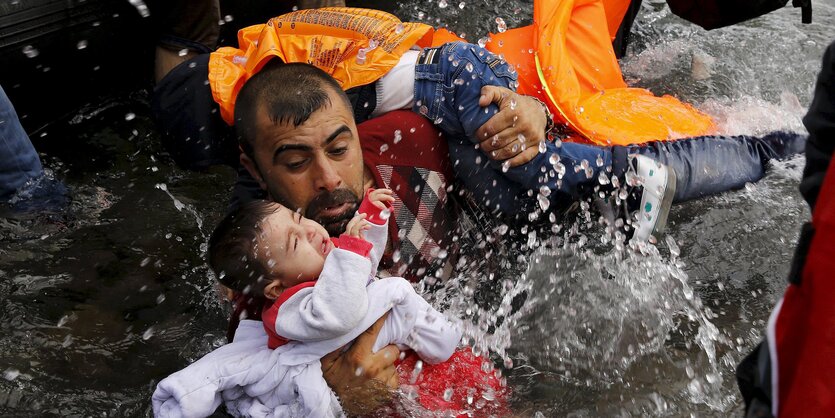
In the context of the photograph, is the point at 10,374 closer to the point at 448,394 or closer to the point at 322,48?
A: the point at 448,394

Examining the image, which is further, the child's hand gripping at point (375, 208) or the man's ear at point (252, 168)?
the man's ear at point (252, 168)

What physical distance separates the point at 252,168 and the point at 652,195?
1513 millimetres

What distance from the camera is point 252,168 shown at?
299 cm

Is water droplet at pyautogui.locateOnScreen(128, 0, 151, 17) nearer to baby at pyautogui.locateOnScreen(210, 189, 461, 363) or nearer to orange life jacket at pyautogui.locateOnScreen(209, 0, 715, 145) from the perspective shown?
orange life jacket at pyautogui.locateOnScreen(209, 0, 715, 145)

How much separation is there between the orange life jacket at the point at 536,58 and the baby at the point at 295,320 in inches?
32.1

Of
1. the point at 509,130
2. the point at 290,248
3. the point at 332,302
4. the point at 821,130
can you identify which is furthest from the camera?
the point at 509,130

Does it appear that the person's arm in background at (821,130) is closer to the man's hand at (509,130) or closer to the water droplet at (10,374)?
the man's hand at (509,130)

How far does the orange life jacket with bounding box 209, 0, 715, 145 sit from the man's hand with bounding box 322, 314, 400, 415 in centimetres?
108

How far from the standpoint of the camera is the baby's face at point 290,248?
2.33 m

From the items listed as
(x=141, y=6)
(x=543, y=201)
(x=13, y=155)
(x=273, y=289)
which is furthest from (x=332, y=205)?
(x=141, y=6)

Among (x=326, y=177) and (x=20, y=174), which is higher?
(x=326, y=177)

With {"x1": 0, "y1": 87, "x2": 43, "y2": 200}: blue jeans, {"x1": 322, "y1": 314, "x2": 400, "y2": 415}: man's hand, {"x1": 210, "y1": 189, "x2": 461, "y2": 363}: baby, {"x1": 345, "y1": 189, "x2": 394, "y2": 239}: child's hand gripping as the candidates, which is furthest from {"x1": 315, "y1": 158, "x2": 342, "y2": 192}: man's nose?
{"x1": 0, "y1": 87, "x2": 43, "y2": 200}: blue jeans

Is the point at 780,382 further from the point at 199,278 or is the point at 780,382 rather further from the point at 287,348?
the point at 199,278

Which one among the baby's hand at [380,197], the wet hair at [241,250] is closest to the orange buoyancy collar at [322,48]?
the baby's hand at [380,197]
